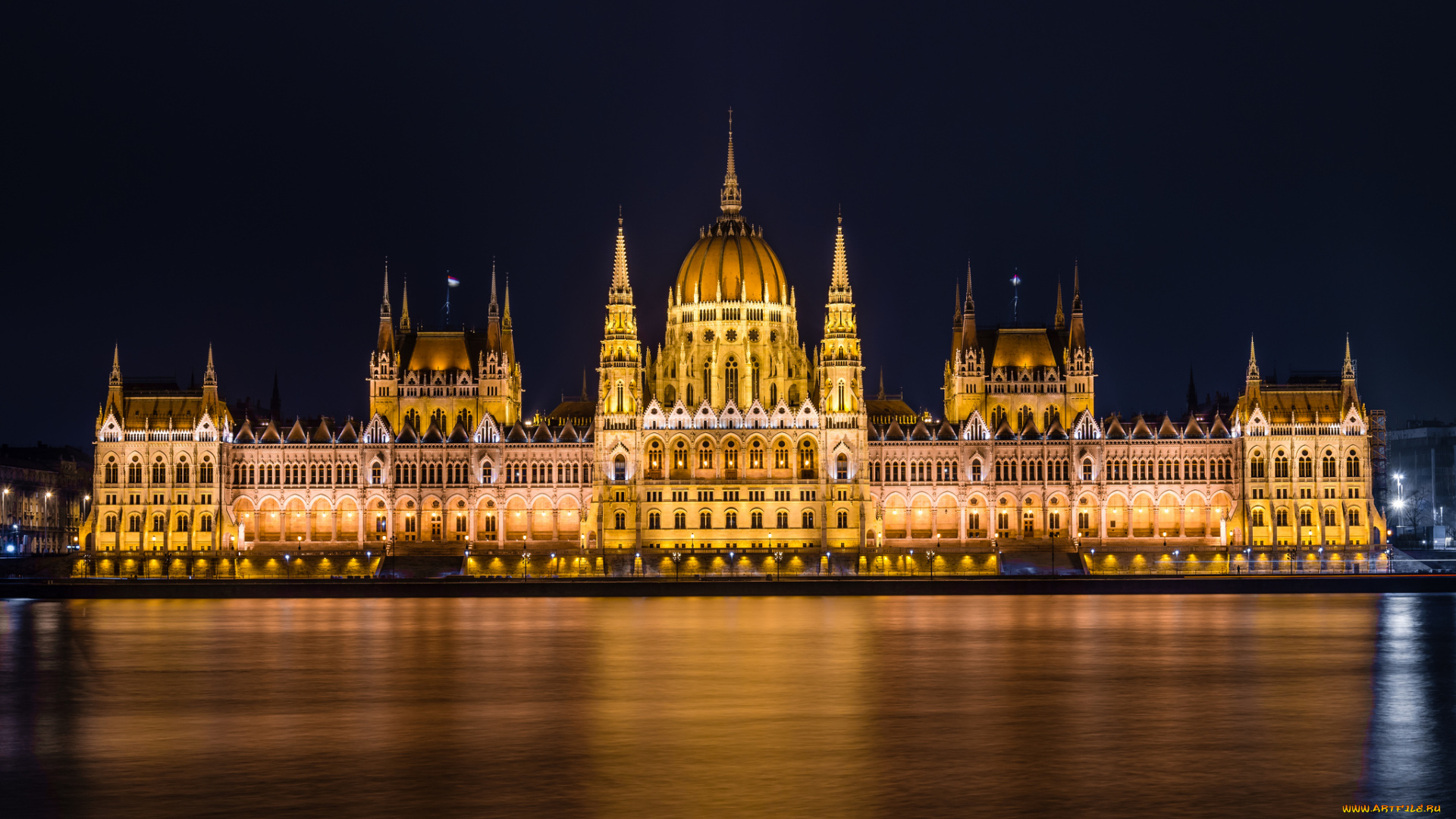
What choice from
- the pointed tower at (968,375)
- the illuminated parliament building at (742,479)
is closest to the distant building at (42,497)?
the illuminated parliament building at (742,479)

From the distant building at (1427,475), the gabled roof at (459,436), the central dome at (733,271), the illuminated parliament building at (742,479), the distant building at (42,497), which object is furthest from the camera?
the distant building at (1427,475)

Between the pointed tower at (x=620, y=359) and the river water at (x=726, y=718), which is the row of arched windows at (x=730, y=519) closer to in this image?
the pointed tower at (x=620, y=359)

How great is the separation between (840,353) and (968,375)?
1445 centimetres

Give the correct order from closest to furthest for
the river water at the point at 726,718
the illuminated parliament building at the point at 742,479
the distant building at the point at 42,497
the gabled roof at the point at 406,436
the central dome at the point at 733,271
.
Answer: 1. the river water at the point at 726,718
2. the illuminated parliament building at the point at 742,479
3. the gabled roof at the point at 406,436
4. the central dome at the point at 733,271
5. the distant building at the point at 42,497

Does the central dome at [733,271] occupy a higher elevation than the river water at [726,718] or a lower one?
higher

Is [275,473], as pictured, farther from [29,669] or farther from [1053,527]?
[29,669]

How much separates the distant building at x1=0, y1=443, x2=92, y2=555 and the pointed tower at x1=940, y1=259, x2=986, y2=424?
70.3 m

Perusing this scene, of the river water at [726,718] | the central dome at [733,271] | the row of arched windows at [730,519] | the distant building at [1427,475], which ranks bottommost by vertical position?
the river water at [726,718]

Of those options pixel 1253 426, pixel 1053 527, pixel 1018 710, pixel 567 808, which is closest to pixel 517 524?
pixel 1053 527

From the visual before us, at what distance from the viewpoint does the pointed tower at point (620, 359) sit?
13175 centimetres

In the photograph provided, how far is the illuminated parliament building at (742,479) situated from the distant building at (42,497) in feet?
47.5

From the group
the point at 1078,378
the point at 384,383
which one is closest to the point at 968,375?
the point at 1078,378

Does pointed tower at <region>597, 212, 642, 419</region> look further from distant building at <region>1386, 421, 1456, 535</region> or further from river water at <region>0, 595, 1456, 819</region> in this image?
distant building at <region>1386, 421, 1456, 535</region>

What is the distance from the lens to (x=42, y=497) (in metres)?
165
